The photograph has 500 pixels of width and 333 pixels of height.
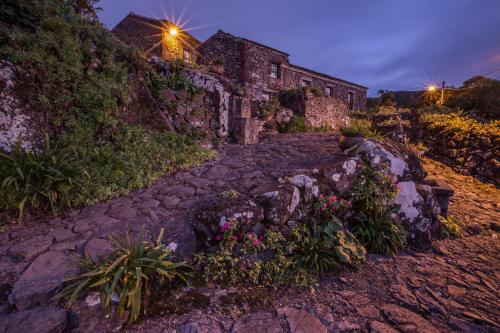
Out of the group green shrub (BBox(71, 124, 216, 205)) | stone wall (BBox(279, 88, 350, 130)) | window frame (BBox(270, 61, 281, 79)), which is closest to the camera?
green shrub (BBox(71, 124, 216, 205))

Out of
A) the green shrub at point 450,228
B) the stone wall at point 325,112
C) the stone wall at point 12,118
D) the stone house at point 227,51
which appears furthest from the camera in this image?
the stone house at point 227,51

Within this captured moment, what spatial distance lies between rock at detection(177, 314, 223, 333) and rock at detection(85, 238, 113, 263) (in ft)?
4.14

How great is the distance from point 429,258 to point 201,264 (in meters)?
3.38

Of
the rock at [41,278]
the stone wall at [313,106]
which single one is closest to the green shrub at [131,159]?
the rock at [41,278]

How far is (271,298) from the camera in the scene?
7.66ft

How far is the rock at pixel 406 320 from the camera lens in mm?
2070

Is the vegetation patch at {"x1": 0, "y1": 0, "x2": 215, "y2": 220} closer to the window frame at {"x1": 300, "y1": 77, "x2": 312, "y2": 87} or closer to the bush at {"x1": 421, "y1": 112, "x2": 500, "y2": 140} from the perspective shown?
the bush at {"x1": 421, "y1": 112, "x2": 500, "y2": 140}

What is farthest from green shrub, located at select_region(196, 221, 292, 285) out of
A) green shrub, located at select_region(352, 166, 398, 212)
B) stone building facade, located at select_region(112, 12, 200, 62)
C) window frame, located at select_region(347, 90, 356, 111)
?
window frame, located at select_region(347, 90, 356, 111)

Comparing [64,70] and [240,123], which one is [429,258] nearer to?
[240,123]

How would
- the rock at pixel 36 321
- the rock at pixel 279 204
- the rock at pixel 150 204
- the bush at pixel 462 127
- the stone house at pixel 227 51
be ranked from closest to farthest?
the rock at pixel 36 321 → the rock at pixel 279 204 → the rock at pixel 150 204 → the bush at pixel 462 127 → the stone house at pixel 227 51

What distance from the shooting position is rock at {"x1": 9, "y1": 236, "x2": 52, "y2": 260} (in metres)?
2.72

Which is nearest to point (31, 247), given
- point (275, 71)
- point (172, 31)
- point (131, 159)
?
point (131, 159)

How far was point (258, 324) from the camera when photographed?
2023 millimetres

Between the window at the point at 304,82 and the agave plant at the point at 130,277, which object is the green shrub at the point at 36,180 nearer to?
the agave plant at the point at 130,277
